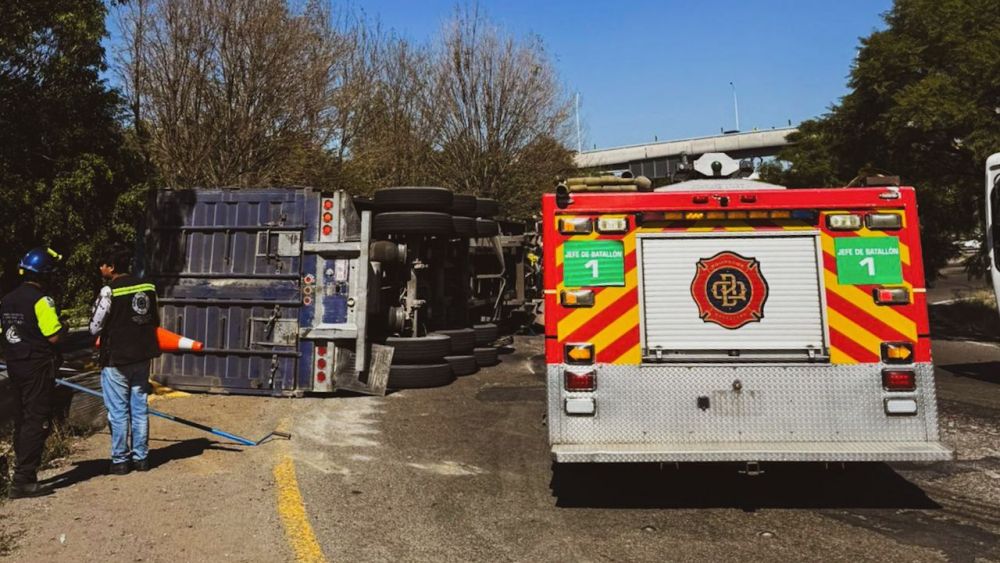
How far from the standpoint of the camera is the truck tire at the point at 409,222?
8.93 meters

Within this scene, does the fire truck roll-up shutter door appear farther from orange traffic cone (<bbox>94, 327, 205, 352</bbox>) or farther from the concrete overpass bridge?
the concrete overpass bridge

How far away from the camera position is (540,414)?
7.57 m

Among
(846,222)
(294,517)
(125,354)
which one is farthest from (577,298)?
(125,354)

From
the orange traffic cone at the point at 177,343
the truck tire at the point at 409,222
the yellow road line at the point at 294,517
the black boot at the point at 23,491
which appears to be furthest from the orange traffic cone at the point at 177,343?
the truck tire at the point at 409,222

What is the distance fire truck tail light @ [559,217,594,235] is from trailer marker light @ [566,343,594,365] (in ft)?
2.64

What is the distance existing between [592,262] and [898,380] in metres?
2.17

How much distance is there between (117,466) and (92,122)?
9.68 meters

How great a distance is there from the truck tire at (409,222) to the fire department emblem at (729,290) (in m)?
5.20

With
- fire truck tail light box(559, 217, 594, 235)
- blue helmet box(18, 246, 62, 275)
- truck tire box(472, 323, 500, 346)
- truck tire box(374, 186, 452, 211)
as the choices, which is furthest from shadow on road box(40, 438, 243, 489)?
truck tire box(472, 323, 500, 346)

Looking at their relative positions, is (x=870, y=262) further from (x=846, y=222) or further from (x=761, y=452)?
(x=761, y=452)

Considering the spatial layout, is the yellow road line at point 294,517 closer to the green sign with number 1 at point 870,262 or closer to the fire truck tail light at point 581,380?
the fire truck tail light at point 581,380

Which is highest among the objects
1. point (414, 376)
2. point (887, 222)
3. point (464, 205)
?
point (464, 205)

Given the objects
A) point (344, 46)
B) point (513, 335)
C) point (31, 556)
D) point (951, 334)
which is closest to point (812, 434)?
point (31, 556)

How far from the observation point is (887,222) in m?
4.36
